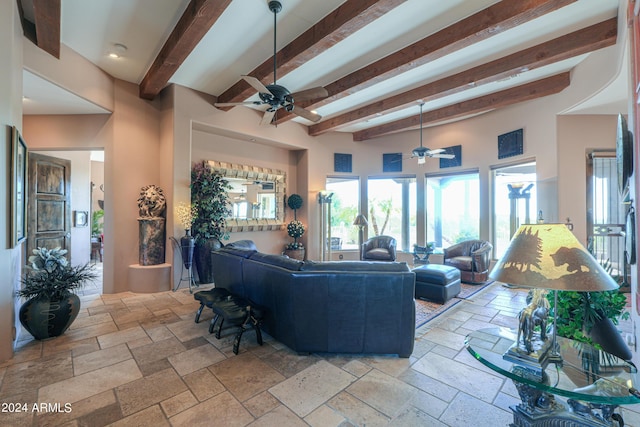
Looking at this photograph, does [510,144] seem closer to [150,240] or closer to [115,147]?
[150,240]

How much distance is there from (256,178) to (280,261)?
3.98m

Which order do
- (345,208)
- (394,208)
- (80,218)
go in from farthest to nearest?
(345,208) < (394,208) < (80,218)

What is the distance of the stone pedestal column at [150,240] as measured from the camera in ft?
15.5

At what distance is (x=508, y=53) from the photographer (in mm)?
3945

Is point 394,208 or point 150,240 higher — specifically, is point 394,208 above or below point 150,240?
above

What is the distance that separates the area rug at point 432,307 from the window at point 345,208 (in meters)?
3.57

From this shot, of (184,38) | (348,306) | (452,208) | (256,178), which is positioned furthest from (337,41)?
(452,208)

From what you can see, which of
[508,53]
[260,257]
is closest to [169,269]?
[260,257]

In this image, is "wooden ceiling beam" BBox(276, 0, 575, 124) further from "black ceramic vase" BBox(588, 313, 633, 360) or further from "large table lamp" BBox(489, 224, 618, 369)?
"black ceramic vase" BBox(588, 313, 633, 360)

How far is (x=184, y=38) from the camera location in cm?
322

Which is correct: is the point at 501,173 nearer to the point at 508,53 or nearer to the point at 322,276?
the point at 508,53

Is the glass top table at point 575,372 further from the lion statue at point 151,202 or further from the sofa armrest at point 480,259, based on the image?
the lion statue at point 151,202

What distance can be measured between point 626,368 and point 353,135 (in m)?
7.01

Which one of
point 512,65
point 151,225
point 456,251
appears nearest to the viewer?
point 512,65
